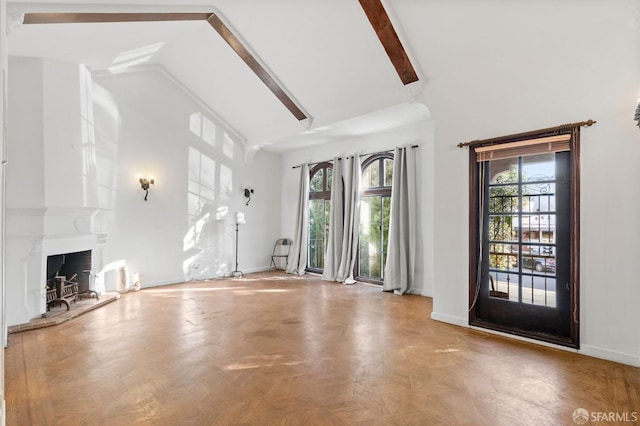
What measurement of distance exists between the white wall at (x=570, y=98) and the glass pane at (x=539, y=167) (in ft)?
0.97

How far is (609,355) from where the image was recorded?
306 cm

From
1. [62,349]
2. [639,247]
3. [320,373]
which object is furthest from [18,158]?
[639,247]

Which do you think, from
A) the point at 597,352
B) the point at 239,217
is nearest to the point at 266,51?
the point at 239,217

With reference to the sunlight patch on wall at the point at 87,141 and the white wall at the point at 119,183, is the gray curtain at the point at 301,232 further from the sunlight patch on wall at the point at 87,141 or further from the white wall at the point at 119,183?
the sunlight patch on wall at the point at 87,141

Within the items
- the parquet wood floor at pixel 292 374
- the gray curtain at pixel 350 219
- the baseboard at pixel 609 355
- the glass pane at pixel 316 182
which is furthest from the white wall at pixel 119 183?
the baseboard at pixel 609 355

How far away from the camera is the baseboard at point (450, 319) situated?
157 inches

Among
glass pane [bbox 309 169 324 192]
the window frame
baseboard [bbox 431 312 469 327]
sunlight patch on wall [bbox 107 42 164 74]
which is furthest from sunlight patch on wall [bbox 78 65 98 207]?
baseboard [bbox 431 312 469 327]

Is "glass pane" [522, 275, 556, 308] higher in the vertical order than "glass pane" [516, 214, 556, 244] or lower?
lower

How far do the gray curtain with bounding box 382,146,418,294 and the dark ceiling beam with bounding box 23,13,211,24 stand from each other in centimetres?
387

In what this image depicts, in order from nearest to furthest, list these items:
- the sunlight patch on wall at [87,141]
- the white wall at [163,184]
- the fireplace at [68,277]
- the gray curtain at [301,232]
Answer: the fireplace at [68,277] → the sunlight patch on wall at [87,141] → the white wall at [163,184] → the gray curtain at [301,232]

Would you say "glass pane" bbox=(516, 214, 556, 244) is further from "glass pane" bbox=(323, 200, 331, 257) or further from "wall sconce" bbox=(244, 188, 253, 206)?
"wall sconce" bbox=(244, 188, 253, 206)

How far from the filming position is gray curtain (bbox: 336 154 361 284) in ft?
21.5

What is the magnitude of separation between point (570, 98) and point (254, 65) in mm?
4277

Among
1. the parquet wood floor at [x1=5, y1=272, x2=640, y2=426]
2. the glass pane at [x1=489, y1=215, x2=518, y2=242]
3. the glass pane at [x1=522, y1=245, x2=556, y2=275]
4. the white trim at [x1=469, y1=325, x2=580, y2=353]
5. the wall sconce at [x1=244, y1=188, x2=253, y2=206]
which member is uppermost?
the wall sconce at [x1=244, y1=188, x2=253, y2=206]
